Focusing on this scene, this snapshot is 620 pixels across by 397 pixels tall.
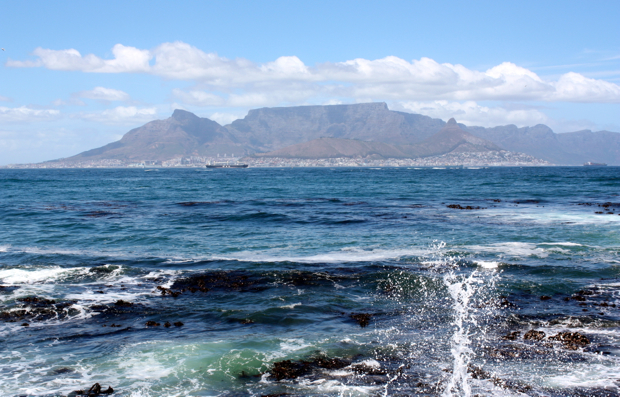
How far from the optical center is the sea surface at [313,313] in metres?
12.1

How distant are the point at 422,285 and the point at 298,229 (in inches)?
709

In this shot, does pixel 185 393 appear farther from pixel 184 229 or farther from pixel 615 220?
pixel 615 220

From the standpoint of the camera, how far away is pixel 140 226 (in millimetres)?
39062

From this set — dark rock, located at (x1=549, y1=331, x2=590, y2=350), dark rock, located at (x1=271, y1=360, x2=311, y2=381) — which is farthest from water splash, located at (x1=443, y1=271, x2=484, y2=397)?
dark rock, located at (x1=271, y1=360, x2=311, y2=381)

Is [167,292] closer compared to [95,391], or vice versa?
[95,391]

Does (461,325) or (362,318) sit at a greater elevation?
(362,318)

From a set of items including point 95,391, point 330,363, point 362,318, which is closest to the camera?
point 95,391

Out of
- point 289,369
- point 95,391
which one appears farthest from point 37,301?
point 289,369

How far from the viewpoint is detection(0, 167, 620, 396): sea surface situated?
12.1m

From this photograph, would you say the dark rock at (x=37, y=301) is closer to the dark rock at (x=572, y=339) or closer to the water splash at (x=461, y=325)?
the water splash at (x=461, y=325)

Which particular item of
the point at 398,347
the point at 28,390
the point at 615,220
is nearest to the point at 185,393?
the point at 28,390

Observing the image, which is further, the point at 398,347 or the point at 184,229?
the point at 184,229

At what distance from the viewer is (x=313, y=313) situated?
1723 cm

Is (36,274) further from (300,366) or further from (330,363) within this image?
(330,363)
